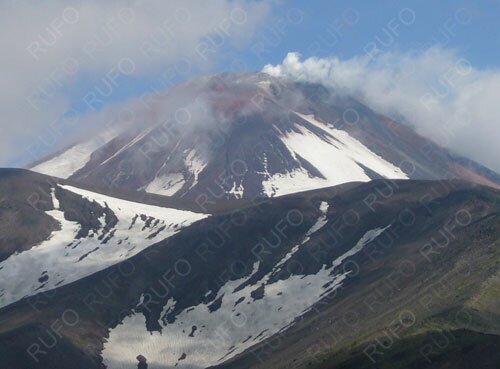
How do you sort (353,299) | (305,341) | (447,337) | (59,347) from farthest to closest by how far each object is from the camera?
(59,347) < (353,299) < (305,341) < (447,337)

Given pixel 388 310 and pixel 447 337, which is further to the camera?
pixel 388 310

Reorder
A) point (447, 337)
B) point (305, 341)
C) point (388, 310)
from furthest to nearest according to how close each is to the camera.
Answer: point (305, 341)
point (388, 310)
point (447, 337)

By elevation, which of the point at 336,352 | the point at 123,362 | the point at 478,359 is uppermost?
the point at 123,362

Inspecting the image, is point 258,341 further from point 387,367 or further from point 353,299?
point 387,367

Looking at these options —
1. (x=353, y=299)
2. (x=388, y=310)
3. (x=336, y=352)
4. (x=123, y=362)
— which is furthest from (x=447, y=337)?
(x=123, y=362)

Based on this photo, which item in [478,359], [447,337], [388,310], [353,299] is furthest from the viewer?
[353,299]

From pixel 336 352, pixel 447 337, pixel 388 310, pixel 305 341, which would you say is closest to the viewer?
pixel 447 337

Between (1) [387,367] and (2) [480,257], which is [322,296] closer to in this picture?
(2) [480,257]

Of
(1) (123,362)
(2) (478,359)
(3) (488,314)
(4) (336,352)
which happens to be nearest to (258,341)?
(1) (123,362)

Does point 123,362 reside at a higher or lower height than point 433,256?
higher
